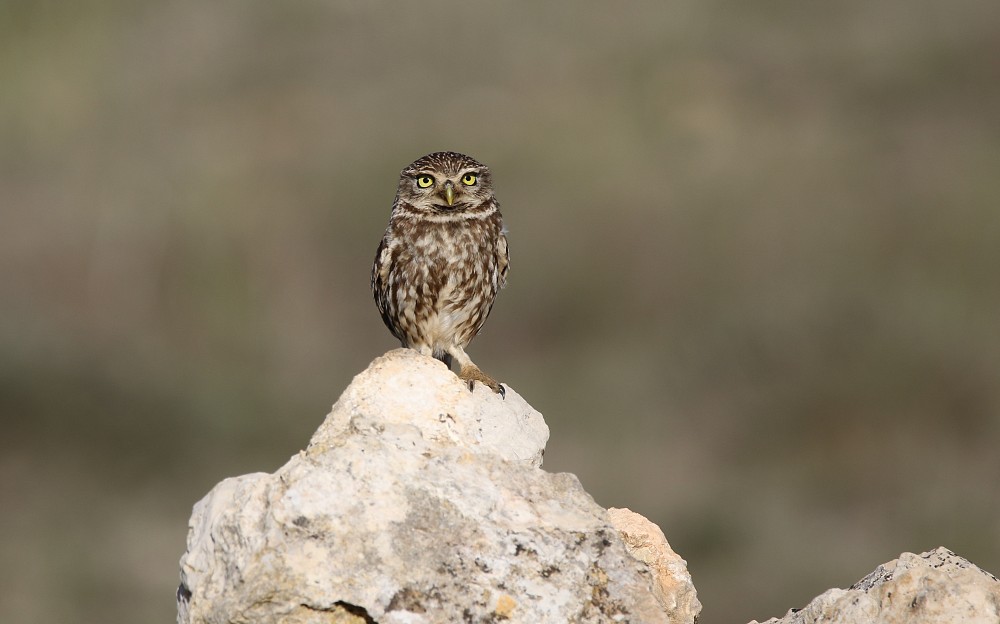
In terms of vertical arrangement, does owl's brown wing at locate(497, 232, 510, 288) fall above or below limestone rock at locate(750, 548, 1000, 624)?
above

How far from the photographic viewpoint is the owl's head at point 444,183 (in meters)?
8.05

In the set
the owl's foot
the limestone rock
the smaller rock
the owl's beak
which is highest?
the owl's beak

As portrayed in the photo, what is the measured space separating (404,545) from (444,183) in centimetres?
333

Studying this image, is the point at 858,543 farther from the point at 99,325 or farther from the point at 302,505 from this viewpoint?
the point at 302,505

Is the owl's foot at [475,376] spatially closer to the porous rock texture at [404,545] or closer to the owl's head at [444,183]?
the owl's head at [444,183]

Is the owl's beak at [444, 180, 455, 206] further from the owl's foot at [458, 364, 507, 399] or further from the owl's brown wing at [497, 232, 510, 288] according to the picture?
the owl's foot at [458, 364, 507, 399]

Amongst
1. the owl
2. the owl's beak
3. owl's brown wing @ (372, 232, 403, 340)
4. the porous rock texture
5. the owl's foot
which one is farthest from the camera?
owl's brown wing @ (372, 232, 403, 340)

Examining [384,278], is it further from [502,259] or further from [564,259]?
[564,259]

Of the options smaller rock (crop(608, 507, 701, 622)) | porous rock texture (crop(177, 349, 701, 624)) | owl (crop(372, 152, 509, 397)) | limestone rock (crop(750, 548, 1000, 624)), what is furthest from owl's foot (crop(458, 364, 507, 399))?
limestone rock (crop(750, 548, 1000, 624))

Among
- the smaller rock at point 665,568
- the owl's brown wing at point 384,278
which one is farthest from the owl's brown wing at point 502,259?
the smaller rock at point 665,568

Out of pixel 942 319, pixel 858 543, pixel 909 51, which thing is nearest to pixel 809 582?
pixel 858 543

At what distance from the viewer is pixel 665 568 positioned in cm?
580

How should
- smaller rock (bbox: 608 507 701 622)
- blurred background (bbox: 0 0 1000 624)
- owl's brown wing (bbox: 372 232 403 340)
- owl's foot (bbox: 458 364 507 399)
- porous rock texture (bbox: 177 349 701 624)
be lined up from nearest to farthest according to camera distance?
porous rock texture (bbox: 177 349 701 624)
smaller rock (bbox: 608 507 701 622)
owl's foot (bbox: 458 364 507 399)
owl's brown wing (bbox: 372 232 403 340)
blurred background (bbox: 0 0 1000 624)

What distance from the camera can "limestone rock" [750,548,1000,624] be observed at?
16.3ft
